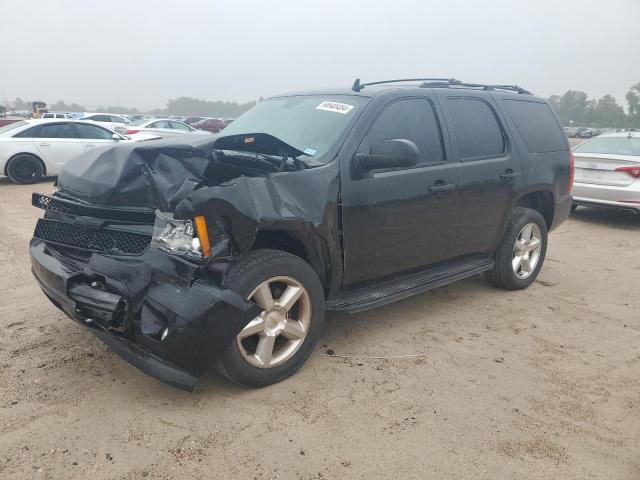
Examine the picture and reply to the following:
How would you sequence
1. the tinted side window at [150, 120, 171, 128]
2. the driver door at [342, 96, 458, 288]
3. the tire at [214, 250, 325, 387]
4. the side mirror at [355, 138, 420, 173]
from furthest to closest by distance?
the tinted side window at [150, 120, 171, 128], the driver door at [342, 96, 458, 288], the side mirror at [355, 138, 420, 173], the tire at [214, 250, 325, 387]

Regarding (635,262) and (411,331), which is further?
(635,262)

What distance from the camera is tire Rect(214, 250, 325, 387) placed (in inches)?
114

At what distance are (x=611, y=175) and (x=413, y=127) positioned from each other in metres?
5.91

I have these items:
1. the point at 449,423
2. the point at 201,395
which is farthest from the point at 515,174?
the point at 201,395

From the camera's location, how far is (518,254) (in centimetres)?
518

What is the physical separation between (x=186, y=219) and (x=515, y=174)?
3.24m

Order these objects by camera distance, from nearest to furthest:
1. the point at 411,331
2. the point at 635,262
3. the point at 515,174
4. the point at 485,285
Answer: the point at 411,331 → the point at 515,174 → the point at 485,285 → the point at 635,262

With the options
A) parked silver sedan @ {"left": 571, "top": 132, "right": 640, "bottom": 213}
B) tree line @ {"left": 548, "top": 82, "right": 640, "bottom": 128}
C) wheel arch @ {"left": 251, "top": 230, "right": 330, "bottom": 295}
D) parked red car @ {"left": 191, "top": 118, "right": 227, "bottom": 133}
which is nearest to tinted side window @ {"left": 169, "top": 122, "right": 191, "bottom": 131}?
parked red car @ {"left": 191, "top": 118, "right": 227, "bottom": 133}

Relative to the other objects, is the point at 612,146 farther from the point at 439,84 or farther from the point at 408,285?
the point at 408,285

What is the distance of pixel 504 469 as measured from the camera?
99.7 inches

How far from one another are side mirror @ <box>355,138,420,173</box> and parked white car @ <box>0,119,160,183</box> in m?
8.92

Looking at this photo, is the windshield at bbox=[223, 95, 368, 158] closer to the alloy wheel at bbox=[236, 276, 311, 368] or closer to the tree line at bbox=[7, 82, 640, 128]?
the alloy wheel at bbox=[236, 276, 311, 368]

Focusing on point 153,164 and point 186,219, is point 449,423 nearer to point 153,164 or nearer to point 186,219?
point 186,219

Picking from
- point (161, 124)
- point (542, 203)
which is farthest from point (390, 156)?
point (161, 124)
